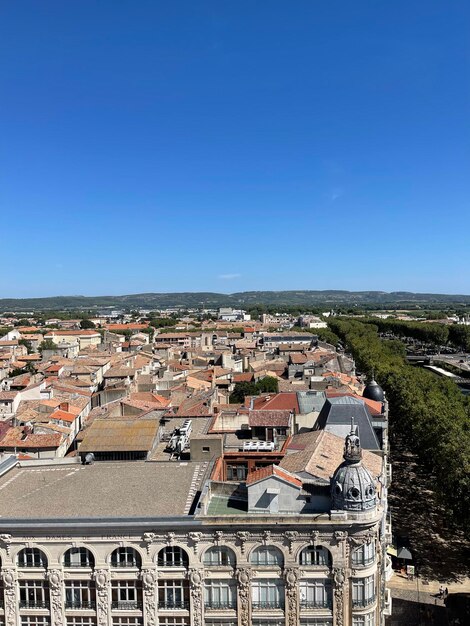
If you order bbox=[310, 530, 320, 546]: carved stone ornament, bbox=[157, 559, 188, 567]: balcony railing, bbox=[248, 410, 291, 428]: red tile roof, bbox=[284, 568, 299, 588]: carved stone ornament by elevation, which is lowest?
bbox=[284, 568, 299, 588]: carved stone ornament

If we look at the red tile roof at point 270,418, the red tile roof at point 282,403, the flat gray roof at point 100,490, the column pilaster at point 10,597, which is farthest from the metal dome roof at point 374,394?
the column pilaster at point 10,597

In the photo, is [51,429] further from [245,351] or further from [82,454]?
[245,351]

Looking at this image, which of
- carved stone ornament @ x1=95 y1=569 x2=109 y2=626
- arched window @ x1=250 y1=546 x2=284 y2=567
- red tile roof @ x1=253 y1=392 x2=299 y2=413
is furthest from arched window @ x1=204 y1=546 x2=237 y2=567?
red tile roof @ x1=253 y1=392 x2=299 y2=413

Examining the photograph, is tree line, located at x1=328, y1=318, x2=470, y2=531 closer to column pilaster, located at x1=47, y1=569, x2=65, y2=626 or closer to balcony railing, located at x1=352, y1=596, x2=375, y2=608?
balcony railing, located at x1=352, y1=596, x2=375, y2=608

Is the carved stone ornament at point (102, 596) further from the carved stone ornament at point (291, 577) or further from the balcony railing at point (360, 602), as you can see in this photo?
the balcony railing at point (360, 602)

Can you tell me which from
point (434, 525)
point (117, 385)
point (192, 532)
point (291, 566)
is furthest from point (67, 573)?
point (117, 385)
